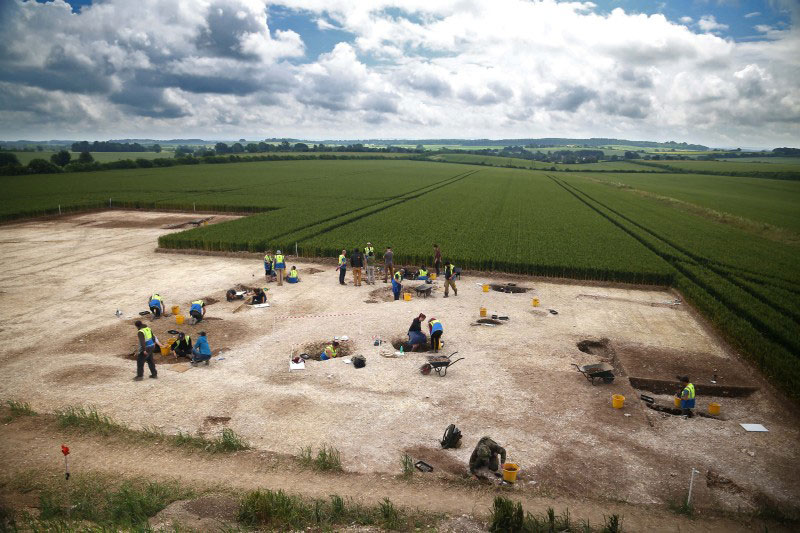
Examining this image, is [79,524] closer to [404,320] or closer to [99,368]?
[99,368]

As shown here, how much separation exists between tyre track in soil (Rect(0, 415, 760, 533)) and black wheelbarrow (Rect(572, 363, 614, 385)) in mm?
5312

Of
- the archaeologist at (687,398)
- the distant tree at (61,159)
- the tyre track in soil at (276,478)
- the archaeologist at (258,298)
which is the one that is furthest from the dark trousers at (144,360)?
the distant tree at (61,159)

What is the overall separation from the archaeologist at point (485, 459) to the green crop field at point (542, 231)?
33.8ft

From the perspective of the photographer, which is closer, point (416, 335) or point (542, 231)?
point (416, 335)

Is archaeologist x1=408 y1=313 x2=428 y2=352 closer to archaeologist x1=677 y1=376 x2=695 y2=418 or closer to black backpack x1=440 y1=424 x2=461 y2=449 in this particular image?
black backpack x1=440 y1=424 x2=461 y2=449

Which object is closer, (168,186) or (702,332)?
(702,332)

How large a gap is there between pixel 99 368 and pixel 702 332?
945 inches

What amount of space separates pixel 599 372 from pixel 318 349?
9982mm

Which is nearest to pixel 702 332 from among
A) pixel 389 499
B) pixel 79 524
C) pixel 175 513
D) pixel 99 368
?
pixel 389 499

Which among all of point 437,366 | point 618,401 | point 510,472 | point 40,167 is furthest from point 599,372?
point 40,167

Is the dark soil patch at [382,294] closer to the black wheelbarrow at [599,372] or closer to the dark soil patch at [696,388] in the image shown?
the black wheelbarrow at [599,372]

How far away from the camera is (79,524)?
8.56 m

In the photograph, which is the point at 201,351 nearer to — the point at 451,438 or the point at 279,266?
the point at 451,438

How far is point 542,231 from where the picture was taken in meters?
37.4
